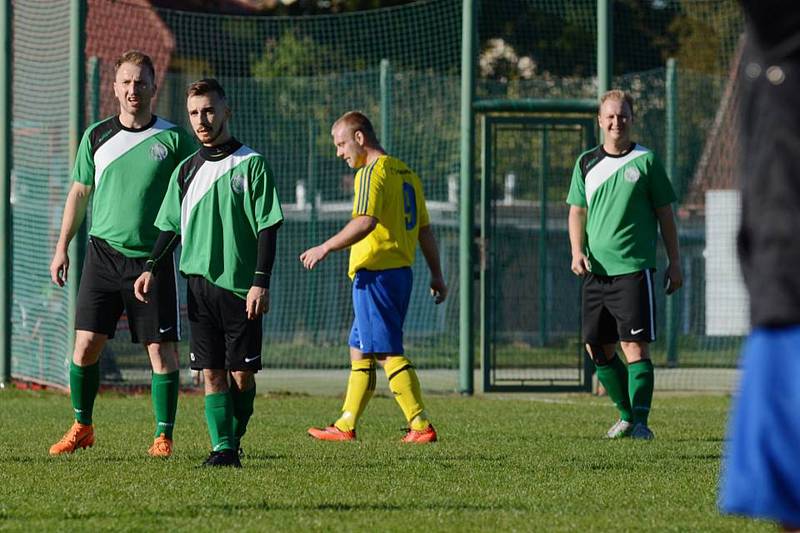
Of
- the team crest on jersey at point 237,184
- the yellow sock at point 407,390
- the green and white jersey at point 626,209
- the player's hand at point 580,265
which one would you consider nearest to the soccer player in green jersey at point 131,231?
the team crest on jersey at point 237,184

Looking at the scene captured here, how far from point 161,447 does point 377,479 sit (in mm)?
1507

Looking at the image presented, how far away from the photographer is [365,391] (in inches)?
362

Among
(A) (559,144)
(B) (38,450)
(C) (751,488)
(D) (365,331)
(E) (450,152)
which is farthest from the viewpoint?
(E) (450,152)

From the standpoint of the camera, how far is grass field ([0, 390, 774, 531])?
5.59 meters

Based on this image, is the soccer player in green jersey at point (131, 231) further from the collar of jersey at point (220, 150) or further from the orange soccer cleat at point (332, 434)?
the orange soccer cleat at point (332, 434)

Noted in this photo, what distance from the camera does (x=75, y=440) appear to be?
8203mm

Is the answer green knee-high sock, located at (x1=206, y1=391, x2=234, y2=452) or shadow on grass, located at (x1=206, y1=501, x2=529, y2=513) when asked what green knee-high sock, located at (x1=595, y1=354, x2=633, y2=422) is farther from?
shadow on grass, located at (x1=206, y1=501, x2=529, y2=513)

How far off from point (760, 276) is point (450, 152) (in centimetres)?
1243

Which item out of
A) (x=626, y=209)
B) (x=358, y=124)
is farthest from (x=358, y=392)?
(x=626, y=209)

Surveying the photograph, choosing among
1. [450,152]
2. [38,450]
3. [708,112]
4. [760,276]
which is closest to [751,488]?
[760,276]

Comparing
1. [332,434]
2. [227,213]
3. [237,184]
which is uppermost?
[237,184]

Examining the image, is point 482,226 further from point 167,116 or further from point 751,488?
point 751,488

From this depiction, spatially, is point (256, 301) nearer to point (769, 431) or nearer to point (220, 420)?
point (220, 420)

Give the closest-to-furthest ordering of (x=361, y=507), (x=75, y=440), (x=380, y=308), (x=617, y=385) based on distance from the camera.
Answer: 1. (x=361, y=507)
2. (x=75, y=440)
3. (x=380, y=308)
4. (x=617, y=385)
